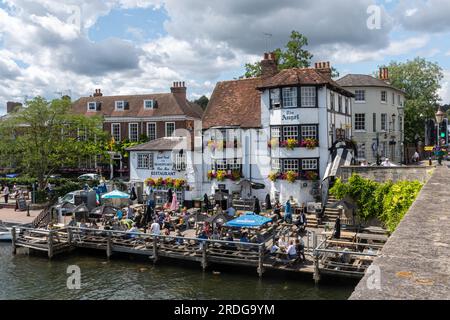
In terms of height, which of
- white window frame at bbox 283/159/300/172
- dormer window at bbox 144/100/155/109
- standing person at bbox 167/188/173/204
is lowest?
standing person at bbox 167/188/173/204

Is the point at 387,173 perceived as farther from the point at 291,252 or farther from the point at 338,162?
the point at 291,252

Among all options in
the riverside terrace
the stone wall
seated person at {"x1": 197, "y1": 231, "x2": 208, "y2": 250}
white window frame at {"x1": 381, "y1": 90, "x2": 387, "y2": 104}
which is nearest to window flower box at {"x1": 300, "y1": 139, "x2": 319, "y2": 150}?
the stone wall

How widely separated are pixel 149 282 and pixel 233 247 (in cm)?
426

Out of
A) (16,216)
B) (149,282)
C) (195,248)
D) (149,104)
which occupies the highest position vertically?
(149,104)

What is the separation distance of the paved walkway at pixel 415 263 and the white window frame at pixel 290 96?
74.3ft

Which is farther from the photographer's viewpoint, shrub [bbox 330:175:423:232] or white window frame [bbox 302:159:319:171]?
white window frame [bbox 302:159:319:171]

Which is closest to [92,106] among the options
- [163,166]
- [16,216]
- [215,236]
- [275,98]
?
[163,166]

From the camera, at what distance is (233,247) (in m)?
20.7

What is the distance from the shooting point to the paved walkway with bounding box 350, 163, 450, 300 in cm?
401

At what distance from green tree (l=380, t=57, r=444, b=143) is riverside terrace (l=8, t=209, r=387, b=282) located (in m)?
36.3

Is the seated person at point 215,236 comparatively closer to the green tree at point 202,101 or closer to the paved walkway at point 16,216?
the paved walkway at point 16,216

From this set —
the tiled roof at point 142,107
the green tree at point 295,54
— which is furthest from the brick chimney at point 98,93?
the green tree at point 295,54

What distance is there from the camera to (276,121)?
1204 inches

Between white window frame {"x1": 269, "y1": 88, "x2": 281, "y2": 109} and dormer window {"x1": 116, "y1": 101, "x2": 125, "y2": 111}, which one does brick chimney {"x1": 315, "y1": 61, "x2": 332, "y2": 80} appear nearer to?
white window frame {"x1": 269, "y1": 88, "x2": 281, "y2": 109}
